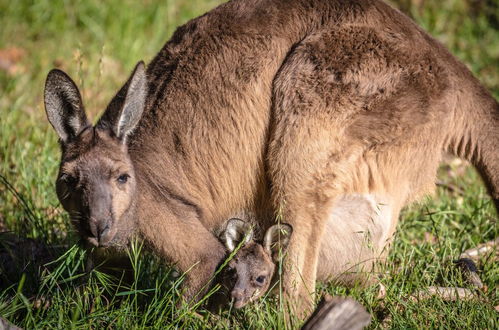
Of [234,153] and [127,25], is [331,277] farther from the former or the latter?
[127,25]

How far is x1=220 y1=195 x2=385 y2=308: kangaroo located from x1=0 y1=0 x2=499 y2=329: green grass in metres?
0.11

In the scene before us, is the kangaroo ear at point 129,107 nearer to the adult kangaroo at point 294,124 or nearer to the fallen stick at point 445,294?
the adult kangaroo at point 294,124

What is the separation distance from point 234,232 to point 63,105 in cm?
112

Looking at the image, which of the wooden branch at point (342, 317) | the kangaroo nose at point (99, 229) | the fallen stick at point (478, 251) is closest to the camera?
the wooden branch at point (342, 317)

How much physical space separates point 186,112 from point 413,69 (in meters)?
1.20

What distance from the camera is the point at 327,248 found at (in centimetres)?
424

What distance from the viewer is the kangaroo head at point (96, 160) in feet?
10.9

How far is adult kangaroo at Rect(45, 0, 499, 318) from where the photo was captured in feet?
12.3

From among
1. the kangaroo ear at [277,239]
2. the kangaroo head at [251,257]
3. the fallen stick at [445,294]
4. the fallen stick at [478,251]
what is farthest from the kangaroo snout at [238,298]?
the fallen stick at [478,251]

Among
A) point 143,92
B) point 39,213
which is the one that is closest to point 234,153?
point 143,92

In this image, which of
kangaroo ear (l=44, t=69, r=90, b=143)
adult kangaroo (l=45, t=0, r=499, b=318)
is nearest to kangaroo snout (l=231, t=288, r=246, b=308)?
adult kangaroo (l=45, t=0, r=499, b=318)

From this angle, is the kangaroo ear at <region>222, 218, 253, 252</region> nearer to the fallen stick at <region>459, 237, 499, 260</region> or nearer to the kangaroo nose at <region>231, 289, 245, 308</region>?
the kangaroo nose at <region>231, 289, 245, 308</region>

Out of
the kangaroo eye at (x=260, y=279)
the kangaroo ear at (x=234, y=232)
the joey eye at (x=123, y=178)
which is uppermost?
the joey eye at (x=123, y=178)

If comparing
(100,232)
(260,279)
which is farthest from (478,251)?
(100,232)
